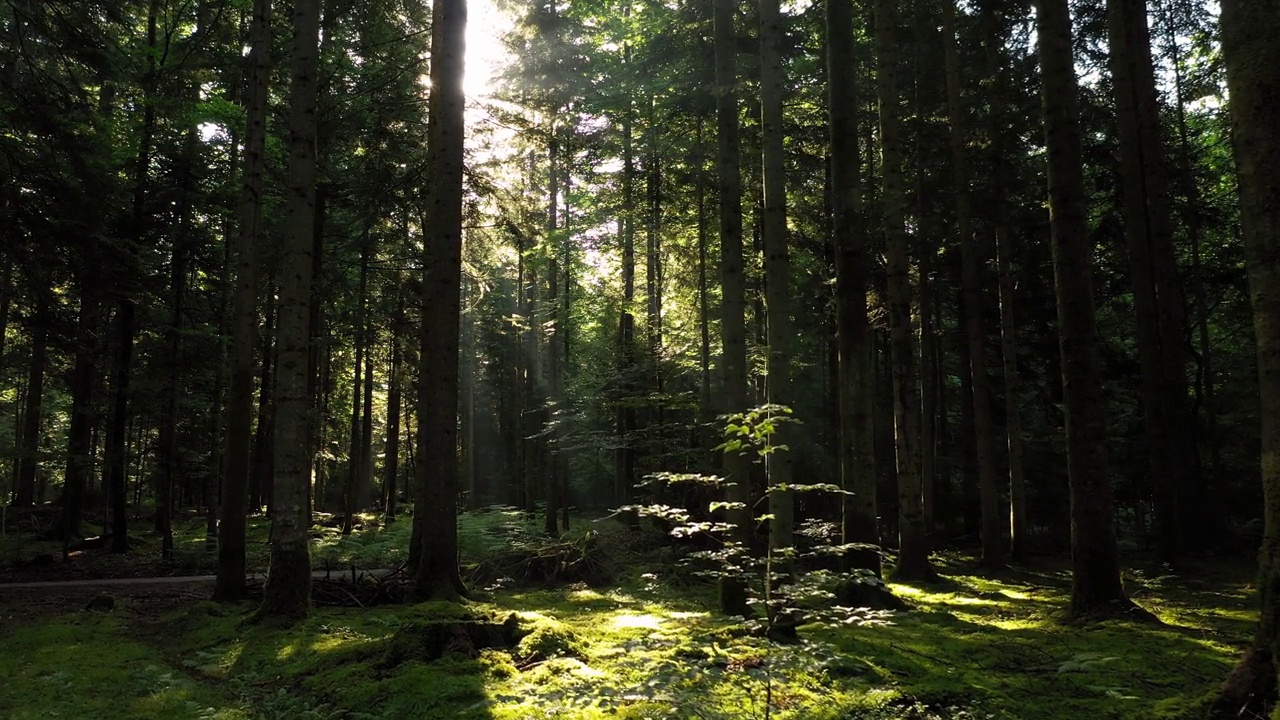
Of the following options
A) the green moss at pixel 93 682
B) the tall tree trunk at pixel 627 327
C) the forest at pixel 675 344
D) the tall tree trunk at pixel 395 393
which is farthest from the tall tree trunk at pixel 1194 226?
the tall tree trunk at pixel 395 393

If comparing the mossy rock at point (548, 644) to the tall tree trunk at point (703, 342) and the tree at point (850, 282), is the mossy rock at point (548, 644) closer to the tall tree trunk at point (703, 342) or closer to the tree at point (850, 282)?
the tree at point (850, 282)

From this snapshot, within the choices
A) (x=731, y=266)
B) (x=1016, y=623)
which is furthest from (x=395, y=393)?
(x=1016, y=623)

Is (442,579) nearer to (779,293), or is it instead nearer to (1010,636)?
(779,293)

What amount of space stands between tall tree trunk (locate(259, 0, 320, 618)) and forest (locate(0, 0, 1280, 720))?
0.05m

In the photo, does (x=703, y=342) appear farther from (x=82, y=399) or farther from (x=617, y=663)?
(x=82, y=399)

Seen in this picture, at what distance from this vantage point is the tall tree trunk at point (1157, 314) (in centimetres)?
1284

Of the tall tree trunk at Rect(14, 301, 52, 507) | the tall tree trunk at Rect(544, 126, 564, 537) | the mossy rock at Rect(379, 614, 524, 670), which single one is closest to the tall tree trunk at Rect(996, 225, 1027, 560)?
the tall tree trunk at Rect(544, 126, 564, 537)

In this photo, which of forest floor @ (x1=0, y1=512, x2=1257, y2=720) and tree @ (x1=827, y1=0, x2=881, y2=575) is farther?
tree @ (x1=827, y1=0, x2=881, y2=575)

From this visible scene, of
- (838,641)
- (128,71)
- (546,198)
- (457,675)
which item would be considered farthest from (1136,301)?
(128,71)

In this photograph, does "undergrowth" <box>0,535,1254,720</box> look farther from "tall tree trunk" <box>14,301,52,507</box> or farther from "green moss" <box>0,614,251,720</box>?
"tall tree trunk" <box>14,301,52,507</box>

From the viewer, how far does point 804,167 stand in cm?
2002

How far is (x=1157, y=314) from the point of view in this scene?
521 inches

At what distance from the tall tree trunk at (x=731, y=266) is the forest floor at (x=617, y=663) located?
2101 mm

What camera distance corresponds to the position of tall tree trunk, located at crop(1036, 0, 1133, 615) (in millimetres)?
7113
